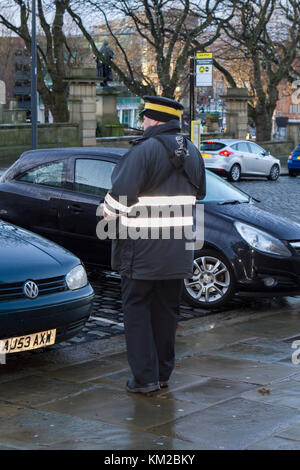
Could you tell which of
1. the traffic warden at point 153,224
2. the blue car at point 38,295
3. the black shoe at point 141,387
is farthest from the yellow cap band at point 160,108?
the black shoe at point 141,387

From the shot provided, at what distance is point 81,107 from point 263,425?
3632cm

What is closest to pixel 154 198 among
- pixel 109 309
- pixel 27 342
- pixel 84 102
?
pixel 27 342

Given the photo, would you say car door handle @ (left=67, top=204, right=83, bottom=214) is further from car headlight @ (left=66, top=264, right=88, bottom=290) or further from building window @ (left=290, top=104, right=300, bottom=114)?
building window @ (left=290, top=104, right=300, bottom=114)

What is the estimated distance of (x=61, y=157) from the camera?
32.2 ft

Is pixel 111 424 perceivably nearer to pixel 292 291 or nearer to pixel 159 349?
pixel 159 349

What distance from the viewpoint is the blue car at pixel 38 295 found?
6.11m

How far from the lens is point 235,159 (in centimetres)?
3133

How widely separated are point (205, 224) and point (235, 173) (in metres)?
22.9

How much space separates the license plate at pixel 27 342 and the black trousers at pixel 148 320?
0.87 metres

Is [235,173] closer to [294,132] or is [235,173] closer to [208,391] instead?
[294,132]

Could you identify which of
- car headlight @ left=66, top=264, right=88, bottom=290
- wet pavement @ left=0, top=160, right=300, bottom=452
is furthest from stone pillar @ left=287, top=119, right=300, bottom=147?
car headlight @ left=66, top=264, right=88, bottom=290

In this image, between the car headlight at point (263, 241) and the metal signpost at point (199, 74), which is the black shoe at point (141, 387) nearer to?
the car headlight at point (263, 241)

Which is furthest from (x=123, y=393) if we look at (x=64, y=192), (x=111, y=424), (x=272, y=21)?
(x=272, y=21)

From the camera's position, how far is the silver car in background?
30969mm
